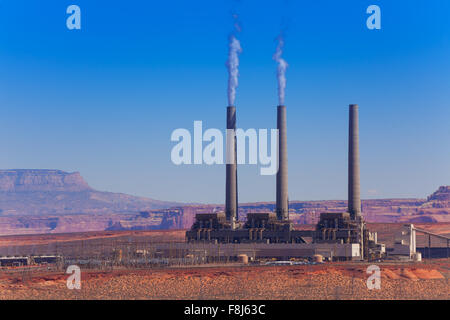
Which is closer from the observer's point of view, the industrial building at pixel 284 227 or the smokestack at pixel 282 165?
the industrial building at pixel 284 227

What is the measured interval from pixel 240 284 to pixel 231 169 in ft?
117

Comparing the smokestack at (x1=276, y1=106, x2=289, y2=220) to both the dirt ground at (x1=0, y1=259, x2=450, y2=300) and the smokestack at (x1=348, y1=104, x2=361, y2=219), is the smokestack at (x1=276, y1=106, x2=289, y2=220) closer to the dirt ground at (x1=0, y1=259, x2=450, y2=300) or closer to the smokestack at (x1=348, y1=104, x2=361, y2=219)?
the smokestack at (x1=348, y1=104, x2=361, y2=219)

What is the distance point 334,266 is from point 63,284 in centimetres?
3129

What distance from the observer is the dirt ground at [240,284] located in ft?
261

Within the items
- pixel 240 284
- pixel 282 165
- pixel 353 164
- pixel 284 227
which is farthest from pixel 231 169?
pixel 240 284

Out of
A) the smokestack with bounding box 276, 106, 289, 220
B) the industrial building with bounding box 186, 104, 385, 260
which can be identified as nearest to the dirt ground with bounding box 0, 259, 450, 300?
the industrial building with bounding box 186, 104, 385, 260

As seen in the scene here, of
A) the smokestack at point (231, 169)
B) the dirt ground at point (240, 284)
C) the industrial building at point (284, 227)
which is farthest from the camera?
the smokestack at point (231, 169)

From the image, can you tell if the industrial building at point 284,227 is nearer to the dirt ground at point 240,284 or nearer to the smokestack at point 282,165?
the smokestack at point 282,165

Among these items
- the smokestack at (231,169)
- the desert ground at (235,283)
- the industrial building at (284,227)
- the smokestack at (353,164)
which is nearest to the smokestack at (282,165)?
the industrial building at (284,227)

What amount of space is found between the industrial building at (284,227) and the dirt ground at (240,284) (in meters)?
12.1

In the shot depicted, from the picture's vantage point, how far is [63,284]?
8556cm

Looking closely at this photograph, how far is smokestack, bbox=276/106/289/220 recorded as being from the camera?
11750 cm
